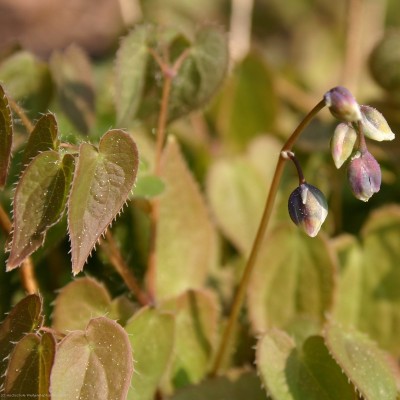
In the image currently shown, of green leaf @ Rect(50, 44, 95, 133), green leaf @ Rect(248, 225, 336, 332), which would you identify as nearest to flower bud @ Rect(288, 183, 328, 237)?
green leaf @ Rect(248, 225, 336, 332)

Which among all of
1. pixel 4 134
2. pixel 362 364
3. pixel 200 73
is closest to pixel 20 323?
pixel 4 134

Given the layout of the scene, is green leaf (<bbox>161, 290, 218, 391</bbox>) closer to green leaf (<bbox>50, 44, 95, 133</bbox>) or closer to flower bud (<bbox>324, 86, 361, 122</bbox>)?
green leaf (<bbox>50, 44, 95, 133</bbox>)

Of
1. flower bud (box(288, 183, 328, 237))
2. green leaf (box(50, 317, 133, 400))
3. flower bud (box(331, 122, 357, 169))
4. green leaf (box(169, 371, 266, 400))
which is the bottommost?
green leaf (box(169, 371, 266, 400))

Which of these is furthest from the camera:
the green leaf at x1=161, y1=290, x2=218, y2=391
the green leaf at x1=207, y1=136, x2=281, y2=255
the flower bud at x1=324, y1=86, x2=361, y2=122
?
the green leaf at x1=207, y1=136, x2=281, y2=255

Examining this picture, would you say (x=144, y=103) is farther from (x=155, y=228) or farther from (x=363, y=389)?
(x=363, y=389)

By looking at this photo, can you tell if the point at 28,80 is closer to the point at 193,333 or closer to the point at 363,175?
the point at 193,333

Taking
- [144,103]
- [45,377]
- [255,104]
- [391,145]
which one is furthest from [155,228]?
[255,104]
